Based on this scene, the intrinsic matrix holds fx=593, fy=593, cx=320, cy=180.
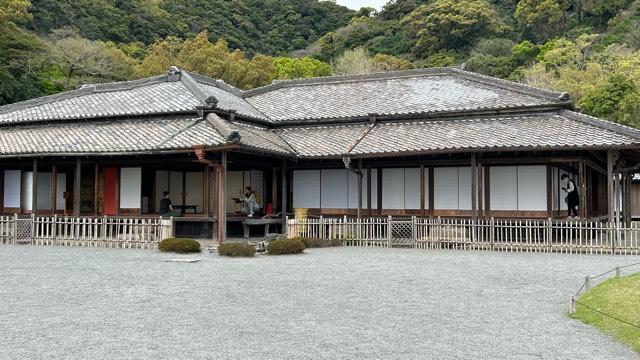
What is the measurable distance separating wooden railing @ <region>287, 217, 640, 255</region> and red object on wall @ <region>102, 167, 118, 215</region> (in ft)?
22.5

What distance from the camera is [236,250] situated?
16.2 meters

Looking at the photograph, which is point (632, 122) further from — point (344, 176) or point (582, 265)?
point (582, 265)

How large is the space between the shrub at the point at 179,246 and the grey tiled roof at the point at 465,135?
6.15 metres

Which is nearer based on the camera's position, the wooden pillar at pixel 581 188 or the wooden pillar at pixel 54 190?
the wooden pillar at pixel 581 188

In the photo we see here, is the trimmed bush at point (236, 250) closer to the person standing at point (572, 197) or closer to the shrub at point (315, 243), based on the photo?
the shrub at point (315, 243)

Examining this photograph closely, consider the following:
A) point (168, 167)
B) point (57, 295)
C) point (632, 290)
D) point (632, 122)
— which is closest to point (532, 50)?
point (632, 122)

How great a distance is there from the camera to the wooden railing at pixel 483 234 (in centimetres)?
1705

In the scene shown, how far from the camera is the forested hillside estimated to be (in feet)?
132

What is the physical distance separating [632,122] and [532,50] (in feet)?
75.2

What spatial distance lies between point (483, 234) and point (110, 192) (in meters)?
13.4

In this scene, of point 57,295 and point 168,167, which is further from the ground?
point 168,167

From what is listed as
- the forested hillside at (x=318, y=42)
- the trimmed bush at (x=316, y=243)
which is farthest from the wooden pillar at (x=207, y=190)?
the forested hillside at (x=318, y=42)

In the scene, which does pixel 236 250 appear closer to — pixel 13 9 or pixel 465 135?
→ pixel 465 135

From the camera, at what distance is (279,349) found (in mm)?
7039
